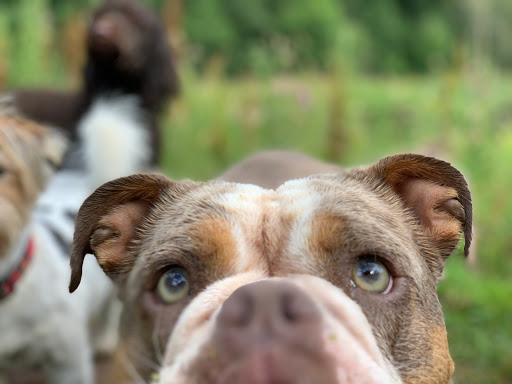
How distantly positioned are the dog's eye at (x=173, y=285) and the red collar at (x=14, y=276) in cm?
151

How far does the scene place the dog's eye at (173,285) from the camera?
1705 mm

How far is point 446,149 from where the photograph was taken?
5691 mm

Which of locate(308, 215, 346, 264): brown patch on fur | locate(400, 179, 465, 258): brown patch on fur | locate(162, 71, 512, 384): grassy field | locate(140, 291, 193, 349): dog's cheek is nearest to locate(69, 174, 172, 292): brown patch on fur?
locate(140, 291, 193, 349): dog's cheek

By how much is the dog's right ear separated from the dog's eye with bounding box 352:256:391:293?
2.43 feet

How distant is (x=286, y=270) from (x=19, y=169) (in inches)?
81.6

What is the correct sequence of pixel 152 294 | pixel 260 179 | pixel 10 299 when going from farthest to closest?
pixel 10 299 < pixel 260 179 < pixel 152 294

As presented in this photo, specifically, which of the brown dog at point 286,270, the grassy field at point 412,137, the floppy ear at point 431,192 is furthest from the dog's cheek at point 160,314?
the grassy field at point 412,137

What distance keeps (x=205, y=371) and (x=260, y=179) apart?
134 cm

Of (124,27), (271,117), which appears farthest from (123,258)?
(271,117)

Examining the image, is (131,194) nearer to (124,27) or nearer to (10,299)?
(10,299)

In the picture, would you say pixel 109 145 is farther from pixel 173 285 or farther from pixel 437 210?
pixel 437 210

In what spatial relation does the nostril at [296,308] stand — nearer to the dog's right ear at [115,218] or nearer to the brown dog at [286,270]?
the brown dog at [286,270]

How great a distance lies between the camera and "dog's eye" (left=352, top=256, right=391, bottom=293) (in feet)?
5.19

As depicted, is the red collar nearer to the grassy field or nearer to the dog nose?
the dog nose
